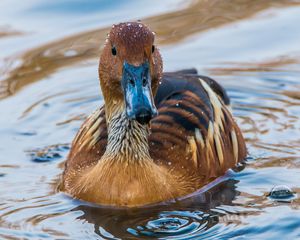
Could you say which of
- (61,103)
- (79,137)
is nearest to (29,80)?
(61,103)

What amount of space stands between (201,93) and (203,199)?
4.04 feet

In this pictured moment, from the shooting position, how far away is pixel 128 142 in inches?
377

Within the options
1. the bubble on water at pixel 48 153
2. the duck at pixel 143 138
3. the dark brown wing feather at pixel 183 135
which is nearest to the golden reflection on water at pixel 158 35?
the bubble on water at pixel 48 153

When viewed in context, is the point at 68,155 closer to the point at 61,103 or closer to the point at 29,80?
the point at 61,103

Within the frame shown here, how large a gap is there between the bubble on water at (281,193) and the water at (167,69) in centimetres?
2

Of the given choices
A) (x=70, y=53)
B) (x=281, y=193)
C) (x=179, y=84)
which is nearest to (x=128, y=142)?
(x=179, y=84)

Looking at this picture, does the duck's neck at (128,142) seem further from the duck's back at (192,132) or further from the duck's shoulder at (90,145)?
the duck's shoulder at (90,145)

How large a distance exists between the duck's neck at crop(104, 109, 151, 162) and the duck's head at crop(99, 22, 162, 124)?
18 centimetres

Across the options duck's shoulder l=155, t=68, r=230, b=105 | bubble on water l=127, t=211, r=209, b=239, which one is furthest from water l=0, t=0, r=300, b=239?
duck's shoulder l=155, t=68, r=230, b=105

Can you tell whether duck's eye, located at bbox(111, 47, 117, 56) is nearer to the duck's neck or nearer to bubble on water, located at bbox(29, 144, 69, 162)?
the duck's neck

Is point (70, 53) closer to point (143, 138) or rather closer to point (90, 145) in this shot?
point (90, 145)

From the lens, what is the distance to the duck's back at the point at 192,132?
9.84m

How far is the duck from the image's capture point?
897cm

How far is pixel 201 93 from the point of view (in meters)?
10.4
